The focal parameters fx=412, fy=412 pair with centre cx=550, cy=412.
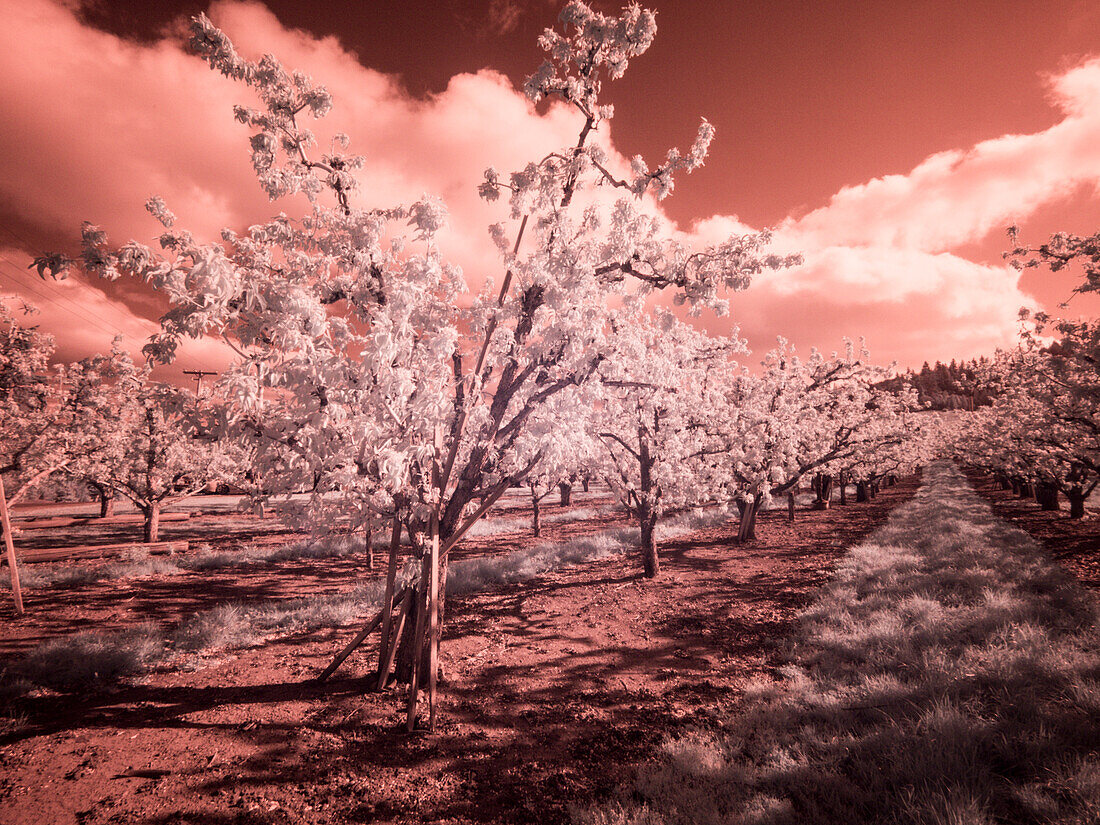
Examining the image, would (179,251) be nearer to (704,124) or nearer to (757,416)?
(704,124)

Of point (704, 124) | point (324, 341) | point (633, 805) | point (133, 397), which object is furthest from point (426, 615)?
point (133, 397)

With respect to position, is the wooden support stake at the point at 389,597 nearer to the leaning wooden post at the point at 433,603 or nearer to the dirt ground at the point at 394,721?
the dirt ground at the point at 394,721

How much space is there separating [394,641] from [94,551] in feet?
73.6

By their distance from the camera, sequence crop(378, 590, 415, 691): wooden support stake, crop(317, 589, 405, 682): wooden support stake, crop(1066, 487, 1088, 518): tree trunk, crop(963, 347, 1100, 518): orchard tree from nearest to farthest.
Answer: crop(317, 589, 405, 682): wooden support stake < crop(378, 590, 415, 691): wooden support stake < crop(963, 347, 1100, 518): orchard tree < crop(1066, 487, 1088, 518): tree trunk

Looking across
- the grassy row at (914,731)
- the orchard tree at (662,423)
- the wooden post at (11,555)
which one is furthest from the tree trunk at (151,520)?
the grassy row at (914,731)

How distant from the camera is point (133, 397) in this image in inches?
784

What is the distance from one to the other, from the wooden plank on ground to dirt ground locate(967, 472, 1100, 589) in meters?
37.4

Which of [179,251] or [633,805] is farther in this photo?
[179,251]

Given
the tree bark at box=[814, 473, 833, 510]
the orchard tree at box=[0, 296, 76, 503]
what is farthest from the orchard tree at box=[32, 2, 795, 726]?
the tree bark at box=[814, 473, 833, 510]

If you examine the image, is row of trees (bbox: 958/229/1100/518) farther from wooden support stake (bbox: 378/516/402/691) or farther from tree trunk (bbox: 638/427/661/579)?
wooden support stake (bbox: 378/516/402/691)

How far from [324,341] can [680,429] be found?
13.9 meters

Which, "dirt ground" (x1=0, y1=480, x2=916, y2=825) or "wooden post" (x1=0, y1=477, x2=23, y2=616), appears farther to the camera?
"wooden post" (x1=0, y1=477, x2=23, y2=616)

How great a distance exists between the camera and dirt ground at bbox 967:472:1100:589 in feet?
45.9

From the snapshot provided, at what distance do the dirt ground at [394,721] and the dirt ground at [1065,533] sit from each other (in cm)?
1054
